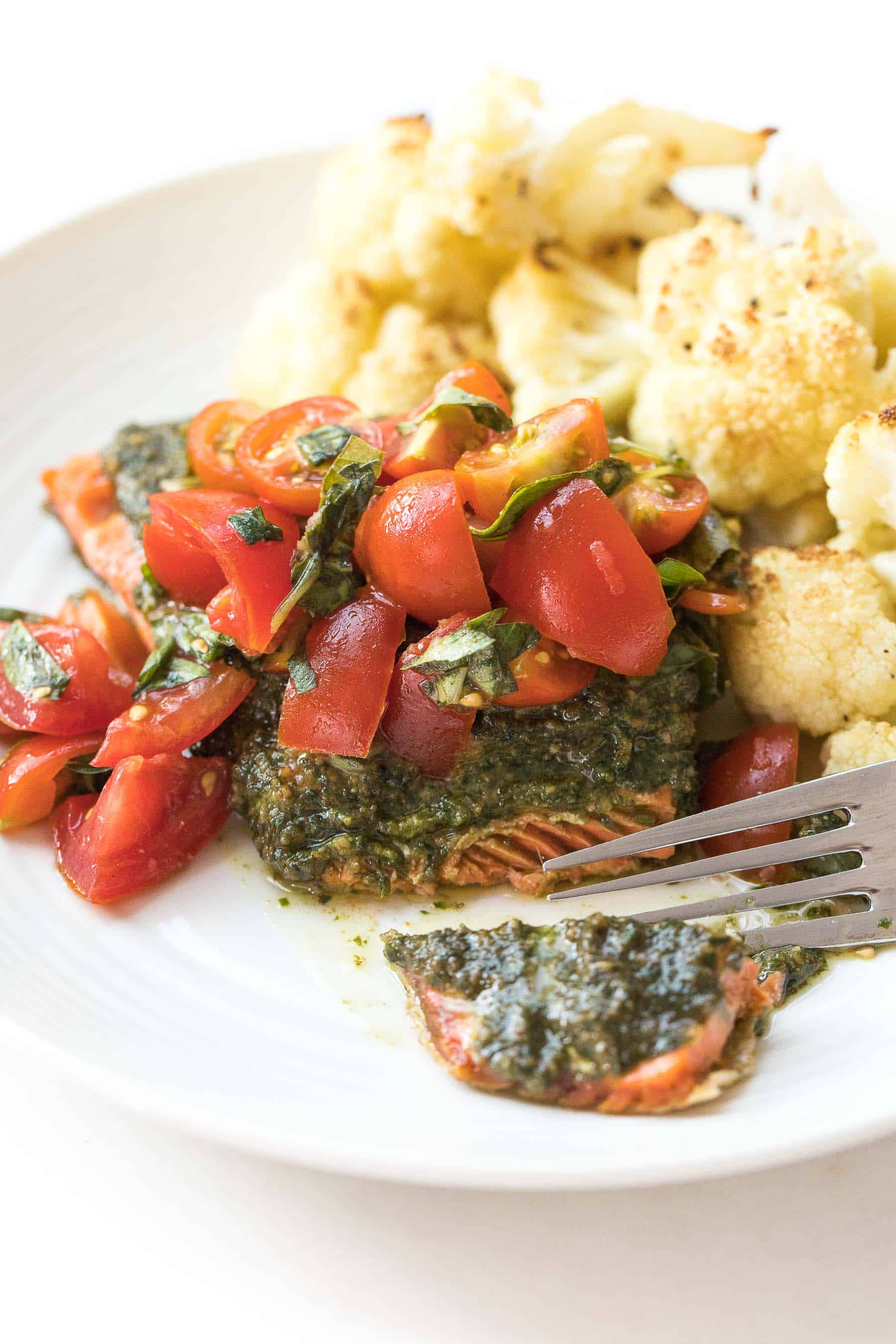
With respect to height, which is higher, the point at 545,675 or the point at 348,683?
the point at 348,683

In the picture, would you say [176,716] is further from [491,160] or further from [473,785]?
[491,160]

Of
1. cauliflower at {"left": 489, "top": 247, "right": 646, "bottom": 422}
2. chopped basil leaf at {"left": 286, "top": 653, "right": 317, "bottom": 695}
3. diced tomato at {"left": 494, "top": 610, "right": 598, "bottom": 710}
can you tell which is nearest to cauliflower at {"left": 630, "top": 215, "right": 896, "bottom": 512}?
cauliflower at {"left": 489, "top": 247, "right": 646, "bottom": 422}

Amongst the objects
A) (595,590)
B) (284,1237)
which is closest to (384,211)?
(595,590)

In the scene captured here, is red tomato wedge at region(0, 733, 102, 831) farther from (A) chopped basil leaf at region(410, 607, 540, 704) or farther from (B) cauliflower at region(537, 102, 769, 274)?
(B) cauliflower at region(537, 102, 769, 274)

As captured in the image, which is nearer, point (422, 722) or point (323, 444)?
point (422, 722)

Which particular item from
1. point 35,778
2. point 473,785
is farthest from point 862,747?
point 35,778

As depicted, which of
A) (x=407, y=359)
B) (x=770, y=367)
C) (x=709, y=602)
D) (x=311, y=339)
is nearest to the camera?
(x=709, y=602)
